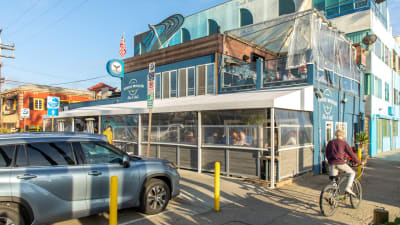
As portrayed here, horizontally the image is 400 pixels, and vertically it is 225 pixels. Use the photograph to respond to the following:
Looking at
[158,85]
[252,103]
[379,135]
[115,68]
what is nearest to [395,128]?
[379,135]

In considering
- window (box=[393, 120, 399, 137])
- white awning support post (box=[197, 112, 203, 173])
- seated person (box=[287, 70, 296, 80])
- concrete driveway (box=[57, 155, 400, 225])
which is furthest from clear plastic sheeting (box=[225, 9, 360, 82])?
window (box=[393, 120, 399, 137])

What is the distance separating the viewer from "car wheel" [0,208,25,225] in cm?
417

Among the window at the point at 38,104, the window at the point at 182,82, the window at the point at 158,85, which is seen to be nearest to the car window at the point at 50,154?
the window at the point at 182,82

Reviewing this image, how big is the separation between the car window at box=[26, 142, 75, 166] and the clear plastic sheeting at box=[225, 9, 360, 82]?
8747 mm

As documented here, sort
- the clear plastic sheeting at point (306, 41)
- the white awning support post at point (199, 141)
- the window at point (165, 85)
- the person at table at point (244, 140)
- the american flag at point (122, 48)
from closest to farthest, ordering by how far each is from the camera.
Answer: the person at table at point (244, 140) < the white awning support post at point (199, 141) < the clear plastic sheeting at point (306, 41) < the window at point (165, 85) < the american flag at point (122, 48)

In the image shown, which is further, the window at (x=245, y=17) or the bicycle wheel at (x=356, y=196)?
the window at (x=245, y=17)

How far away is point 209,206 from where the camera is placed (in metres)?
6.67

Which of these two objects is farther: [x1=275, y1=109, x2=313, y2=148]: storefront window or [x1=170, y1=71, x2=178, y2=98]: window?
[x1=170, y1=71, x2=178, y2=98]: window

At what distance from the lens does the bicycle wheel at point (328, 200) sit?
5.84m

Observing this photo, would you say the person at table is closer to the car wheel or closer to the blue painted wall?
the blue painted wall

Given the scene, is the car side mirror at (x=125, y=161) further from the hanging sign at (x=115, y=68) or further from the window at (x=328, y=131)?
the hanging sign at (x=115, y=68)

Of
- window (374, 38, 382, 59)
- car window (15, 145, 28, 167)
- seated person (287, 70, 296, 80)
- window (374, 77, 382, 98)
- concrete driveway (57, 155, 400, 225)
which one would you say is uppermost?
window (374, 38, 382, 59)

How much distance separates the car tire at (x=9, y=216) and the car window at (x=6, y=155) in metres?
0.62

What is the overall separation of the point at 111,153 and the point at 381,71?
19.7 meters
